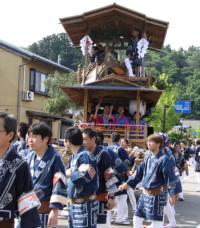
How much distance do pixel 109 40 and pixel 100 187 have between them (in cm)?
913

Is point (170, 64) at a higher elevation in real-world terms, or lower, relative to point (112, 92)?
higher

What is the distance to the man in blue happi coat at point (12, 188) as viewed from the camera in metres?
3.54

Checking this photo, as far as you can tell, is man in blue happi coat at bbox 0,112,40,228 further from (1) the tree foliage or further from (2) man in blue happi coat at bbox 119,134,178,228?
(1) the tree foliage

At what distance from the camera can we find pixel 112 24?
603 inches

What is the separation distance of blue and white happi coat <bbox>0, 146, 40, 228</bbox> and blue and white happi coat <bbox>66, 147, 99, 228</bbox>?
1926 mm

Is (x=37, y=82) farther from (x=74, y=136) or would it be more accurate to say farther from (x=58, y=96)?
(x=74, y=136)

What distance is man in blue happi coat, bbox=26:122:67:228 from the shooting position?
498 cm

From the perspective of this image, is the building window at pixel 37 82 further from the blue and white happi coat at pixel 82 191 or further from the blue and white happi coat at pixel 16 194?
the blue and white happi coat at pixel 16 194

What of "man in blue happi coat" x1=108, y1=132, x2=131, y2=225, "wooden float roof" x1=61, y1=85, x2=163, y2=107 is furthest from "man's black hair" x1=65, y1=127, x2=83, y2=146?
"wooden float roof" x1=61, y1=85, x2=163, y2=107

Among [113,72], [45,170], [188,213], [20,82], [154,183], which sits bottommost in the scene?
[188,213]

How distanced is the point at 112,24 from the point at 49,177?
10.9 meters

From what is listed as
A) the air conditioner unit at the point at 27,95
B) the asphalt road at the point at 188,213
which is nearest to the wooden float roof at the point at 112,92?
the asphalt road at the point at 188,213

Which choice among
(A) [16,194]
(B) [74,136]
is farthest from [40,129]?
(A) [16,194]

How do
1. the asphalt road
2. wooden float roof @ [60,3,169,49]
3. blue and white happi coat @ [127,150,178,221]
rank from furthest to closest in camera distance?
1. wooden float roof @ [60,3,169,49]
2. the asphalt road
3. blue and white happi coat @ [127,150,178,221]
